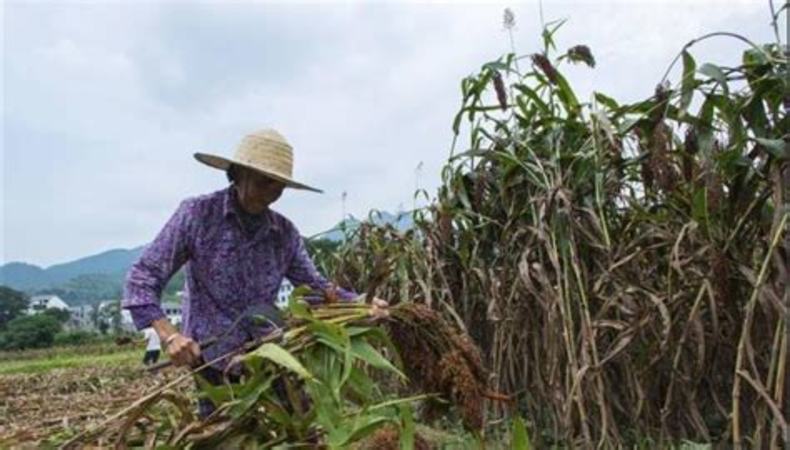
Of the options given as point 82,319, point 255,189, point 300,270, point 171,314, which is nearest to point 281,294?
point 300,270

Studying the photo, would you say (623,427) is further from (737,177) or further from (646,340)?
(737,177)

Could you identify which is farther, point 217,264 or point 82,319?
point 82,319

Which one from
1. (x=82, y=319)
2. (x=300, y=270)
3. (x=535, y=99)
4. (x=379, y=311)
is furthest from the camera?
(x=82, y=319)

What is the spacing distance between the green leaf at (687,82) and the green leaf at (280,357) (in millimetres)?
1406

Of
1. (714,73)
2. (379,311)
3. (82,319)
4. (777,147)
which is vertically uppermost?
(82,319)

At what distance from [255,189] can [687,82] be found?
123 centimetres

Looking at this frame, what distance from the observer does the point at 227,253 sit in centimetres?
225

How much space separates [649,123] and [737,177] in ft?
1.12

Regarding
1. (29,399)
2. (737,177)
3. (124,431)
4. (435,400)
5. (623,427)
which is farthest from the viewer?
(29,399)

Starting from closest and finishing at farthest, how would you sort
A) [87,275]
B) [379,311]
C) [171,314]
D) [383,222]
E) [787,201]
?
1. [379,311]
2. [787,201]
3. [383,222]
4. [171,314]
5. [87,275]

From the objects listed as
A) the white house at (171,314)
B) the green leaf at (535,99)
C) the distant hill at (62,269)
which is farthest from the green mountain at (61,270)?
the green leaf at (535,99)

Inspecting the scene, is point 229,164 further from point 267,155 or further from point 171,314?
point 171,314

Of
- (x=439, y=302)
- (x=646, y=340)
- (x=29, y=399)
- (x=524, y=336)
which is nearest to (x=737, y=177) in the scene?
(x=646, y=340)

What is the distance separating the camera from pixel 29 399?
8.51 m
